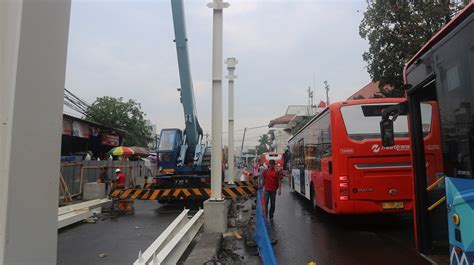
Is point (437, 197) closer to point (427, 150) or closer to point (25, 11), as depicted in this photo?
point (427, 150)

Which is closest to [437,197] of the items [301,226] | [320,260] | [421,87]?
[421,87]

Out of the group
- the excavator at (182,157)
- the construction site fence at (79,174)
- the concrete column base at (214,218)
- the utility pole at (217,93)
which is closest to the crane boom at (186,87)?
the excavator at (182,157)

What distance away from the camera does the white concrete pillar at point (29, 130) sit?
1.69 m

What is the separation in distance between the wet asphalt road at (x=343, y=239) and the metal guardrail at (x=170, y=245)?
1861mm

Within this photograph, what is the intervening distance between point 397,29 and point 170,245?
1244cm

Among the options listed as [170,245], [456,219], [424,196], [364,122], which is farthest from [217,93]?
[456,219]

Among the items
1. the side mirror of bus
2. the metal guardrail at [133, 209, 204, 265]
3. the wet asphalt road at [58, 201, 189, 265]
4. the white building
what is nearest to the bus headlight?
the side mirror of bus

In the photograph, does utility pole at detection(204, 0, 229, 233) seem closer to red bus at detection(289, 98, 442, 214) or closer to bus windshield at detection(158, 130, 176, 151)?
red bus at detection(289, 98, 442, 214)

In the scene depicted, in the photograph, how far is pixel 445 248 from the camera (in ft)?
20.8

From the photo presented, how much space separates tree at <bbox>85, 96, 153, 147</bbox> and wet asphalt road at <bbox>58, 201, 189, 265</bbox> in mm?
30102

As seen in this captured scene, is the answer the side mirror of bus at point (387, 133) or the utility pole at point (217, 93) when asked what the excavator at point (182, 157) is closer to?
the utility pole at point (217, 93)

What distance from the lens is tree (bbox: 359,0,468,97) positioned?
1503 cm

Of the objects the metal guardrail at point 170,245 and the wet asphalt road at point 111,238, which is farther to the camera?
the wet asphalt road at point 111,238

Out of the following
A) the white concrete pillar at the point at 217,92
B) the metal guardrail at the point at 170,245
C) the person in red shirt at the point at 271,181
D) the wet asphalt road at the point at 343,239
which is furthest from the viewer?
the person in red shirt at the point at 271,181
